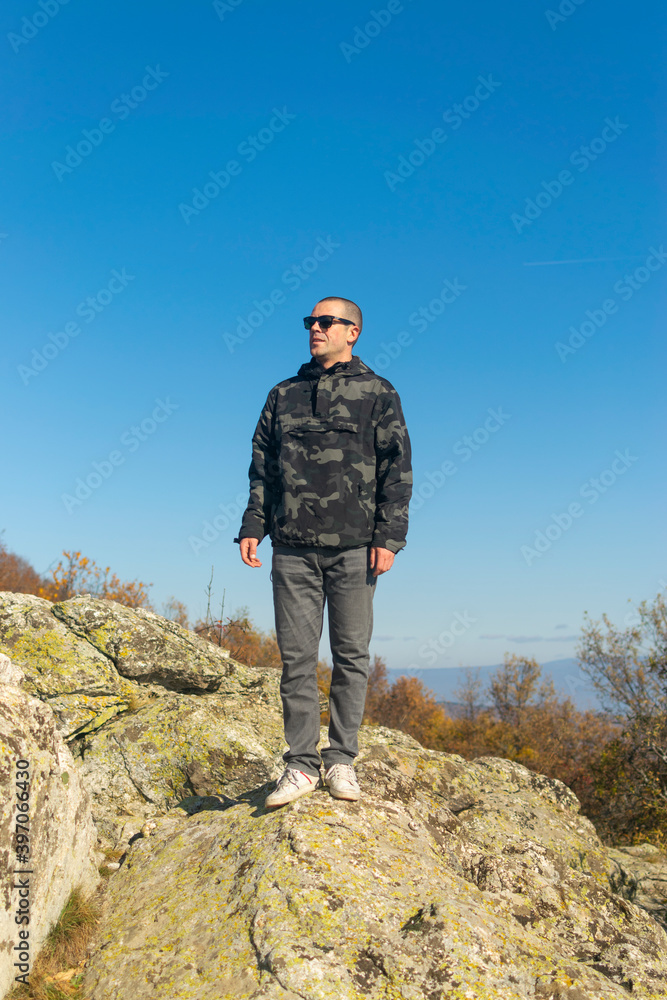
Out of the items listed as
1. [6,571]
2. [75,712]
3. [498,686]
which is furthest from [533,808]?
[6,571]

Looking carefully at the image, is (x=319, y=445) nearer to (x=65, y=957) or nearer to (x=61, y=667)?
(x=65, y=957)

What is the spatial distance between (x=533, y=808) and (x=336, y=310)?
17.2ft

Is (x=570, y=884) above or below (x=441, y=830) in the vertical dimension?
below

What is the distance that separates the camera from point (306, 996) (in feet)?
10.2

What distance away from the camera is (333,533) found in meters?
4.45

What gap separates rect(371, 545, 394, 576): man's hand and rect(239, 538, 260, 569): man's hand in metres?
0.86

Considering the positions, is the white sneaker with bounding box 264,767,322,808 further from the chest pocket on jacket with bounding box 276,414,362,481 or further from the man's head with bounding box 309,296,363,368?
the man's head with bounding box 309,296,363,368

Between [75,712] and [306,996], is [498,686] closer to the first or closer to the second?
[75,712]

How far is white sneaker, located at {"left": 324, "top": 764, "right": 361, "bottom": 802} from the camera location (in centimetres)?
433

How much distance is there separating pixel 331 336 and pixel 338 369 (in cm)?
24

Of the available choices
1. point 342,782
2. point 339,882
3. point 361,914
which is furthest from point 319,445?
point 361,914

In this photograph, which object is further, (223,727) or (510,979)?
(223,727)

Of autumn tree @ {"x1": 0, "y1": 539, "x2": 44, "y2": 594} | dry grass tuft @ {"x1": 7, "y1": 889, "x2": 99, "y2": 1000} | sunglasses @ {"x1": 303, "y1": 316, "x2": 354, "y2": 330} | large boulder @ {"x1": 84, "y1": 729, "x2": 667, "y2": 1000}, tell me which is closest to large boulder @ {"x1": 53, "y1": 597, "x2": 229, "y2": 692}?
large boulder @ {"x1": 84, "y1": 729, "x2": 667, "y2": 1000}

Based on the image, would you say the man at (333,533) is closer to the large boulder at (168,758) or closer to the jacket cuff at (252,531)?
the jacket cuff at (252,531)
